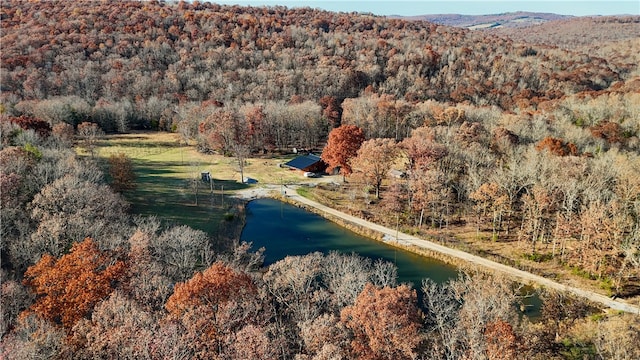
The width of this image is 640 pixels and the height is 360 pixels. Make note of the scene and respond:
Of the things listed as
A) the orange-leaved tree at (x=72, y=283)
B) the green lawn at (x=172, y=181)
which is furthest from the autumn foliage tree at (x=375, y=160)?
the orange-leaved tree at (x=72, y=283)

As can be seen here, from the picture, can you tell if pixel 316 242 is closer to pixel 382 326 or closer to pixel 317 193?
pixel 317 193

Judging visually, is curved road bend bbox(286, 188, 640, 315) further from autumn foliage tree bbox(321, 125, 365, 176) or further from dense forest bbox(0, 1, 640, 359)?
autumn foliage tree bbox(321, 125, 365, 176)

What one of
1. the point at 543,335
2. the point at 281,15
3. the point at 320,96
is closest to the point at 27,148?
the point at 543,335

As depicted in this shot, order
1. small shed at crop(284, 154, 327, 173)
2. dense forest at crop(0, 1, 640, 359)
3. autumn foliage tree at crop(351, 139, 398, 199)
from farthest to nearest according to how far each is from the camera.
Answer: small shed at crop(284, 154, 327, 173) < autumn foliage tree at crop(351, 139, 398, 199) < dense forest at crop(0, 1, 640, 359)

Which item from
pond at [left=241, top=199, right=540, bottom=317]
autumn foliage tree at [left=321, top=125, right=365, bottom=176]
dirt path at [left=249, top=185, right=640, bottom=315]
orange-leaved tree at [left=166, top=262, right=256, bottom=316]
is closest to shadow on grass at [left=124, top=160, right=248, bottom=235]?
pond at [left=241, top=199, right=540, bottom=317]

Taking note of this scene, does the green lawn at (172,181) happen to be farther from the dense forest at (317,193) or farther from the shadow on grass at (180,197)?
the dense forest at (317,193)

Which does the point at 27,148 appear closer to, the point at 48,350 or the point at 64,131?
the point at 64,131

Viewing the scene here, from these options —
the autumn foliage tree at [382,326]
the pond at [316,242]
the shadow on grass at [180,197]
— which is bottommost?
the pond at [316,242]
